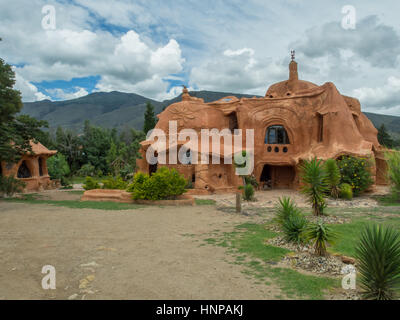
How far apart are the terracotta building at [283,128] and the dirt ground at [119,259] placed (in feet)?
34.3

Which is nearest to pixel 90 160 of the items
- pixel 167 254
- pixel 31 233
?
pixel 31 233

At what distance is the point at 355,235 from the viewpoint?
25.9 ft

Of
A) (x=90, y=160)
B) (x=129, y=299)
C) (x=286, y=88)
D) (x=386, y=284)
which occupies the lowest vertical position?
(x=129, y=299)

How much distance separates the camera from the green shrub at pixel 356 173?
1717 cm

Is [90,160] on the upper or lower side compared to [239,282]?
upper

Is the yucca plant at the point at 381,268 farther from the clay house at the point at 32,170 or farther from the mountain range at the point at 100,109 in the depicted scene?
the mountain range at the point at 100,109

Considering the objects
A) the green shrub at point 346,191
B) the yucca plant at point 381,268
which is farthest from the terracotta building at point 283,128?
the yucca plant at point 381,268

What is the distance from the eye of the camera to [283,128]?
23.4 metres

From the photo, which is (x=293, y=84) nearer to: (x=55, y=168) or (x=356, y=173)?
(x=356, y=173)

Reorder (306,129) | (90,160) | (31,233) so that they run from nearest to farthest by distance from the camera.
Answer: (31,233), (306,129), (90,160)

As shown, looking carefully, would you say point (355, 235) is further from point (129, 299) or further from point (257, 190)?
point (257, 190)

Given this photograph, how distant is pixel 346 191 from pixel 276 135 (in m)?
8.30
